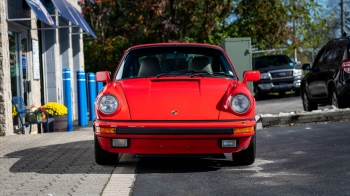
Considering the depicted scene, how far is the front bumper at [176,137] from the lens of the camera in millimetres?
7918

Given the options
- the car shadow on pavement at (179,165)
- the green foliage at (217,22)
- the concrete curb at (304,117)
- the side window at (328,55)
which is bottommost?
the car shadow on pavement at (179,165)

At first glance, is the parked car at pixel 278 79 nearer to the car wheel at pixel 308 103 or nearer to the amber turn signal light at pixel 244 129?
the car wheel at pixel 308 103

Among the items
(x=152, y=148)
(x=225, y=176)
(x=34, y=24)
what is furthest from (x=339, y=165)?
(x=34, y=24)

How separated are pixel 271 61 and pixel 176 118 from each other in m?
23.1

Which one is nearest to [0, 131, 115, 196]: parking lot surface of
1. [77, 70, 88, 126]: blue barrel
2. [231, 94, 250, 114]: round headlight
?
[231, 94, 250, 114]: round headlight

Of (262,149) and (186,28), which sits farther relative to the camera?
(186,28)

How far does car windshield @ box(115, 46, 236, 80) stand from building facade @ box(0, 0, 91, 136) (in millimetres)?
5761

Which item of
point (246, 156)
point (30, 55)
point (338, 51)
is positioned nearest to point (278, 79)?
point (30, 55)

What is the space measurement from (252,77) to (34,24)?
414 inches

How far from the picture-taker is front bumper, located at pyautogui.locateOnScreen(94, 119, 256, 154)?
7918 millimetres

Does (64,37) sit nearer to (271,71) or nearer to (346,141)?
(271,71)

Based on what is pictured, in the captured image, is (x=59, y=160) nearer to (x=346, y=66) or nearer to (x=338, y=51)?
(x=346, y=66)

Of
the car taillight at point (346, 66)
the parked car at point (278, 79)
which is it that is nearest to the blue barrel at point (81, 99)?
the car taillight at point (346, 66)

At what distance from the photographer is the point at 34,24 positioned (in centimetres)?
1872
